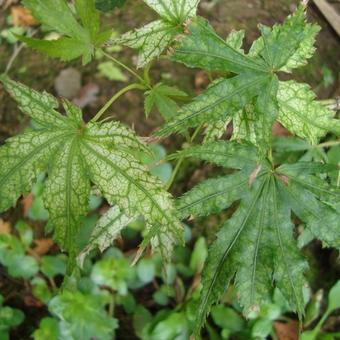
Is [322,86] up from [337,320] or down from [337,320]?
up

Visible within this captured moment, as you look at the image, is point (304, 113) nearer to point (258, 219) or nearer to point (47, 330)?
point (258, 219)

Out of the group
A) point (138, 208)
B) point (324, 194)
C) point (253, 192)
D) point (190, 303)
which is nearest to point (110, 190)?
point (138, 208)

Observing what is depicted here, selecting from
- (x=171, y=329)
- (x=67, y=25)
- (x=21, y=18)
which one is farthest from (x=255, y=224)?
(x=21, y=18)

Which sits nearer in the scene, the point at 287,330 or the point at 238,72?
the point at 238,72

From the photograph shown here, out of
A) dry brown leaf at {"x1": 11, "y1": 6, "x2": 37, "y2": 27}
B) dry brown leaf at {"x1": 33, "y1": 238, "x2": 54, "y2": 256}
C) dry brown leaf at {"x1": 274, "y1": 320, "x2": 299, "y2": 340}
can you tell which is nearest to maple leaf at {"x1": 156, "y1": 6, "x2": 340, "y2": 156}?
dry brown leaf at {"x1": 274, "y1": 320, "x2": 299, "y2": 340}

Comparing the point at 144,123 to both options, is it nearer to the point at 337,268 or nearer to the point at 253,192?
the point at 337,268
